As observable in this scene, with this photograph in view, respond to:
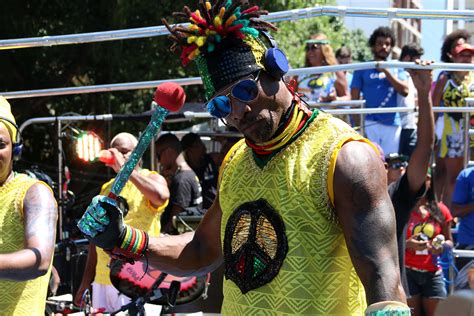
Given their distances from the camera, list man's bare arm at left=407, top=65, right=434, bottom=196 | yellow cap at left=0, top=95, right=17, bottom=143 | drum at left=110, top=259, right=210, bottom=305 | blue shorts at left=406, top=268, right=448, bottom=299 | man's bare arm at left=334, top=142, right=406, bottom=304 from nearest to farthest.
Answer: man's bare arm at left=334, top=142, right=406, bottom=304 → yellow cap at left=0, top=95, right=17, bottom=143 → man's bare arm at left=407, top=65, right=434, bottom=196 → drum at left=110, top=259, right=210, bottom=305 → blue shorts at left=406, top=268, right=448, bottom=299

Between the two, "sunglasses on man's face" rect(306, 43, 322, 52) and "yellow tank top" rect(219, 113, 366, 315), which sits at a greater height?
"sunglasses on man's face" rect(306, 43, 322, 52)

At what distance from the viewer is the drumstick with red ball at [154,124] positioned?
3195 millimetres

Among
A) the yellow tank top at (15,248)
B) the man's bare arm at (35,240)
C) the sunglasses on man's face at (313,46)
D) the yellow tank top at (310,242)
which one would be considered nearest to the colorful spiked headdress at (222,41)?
the yellow tank top at (310,242)

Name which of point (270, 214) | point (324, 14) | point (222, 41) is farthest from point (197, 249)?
point (324, 14)

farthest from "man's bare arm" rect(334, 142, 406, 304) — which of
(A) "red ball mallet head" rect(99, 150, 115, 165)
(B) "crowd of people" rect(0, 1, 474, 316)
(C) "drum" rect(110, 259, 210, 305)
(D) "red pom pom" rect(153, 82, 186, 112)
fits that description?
(A) "red ball mallet head" rect(99, 150, 115, 165)

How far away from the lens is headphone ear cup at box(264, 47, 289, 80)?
312 centimetres

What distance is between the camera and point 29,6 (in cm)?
1339

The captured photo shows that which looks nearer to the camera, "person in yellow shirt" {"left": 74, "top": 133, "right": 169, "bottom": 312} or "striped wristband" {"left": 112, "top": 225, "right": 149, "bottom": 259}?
"striped wristband" {"left": 112, "top": 225, "right": 149, "bottom": 259}

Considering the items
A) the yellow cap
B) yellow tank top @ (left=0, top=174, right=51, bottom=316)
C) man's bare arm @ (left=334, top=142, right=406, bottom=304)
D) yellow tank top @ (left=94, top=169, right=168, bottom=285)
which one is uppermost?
the yellow cap

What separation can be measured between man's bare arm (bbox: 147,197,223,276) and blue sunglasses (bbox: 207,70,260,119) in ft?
1.63

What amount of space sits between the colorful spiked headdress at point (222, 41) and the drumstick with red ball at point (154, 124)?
0.12m

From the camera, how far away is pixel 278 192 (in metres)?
3.15

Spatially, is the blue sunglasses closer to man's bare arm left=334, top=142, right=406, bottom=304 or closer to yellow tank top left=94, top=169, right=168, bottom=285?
man's bare arm left=334, top=142, right=406, bottom=304

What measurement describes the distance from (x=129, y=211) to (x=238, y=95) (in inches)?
166
